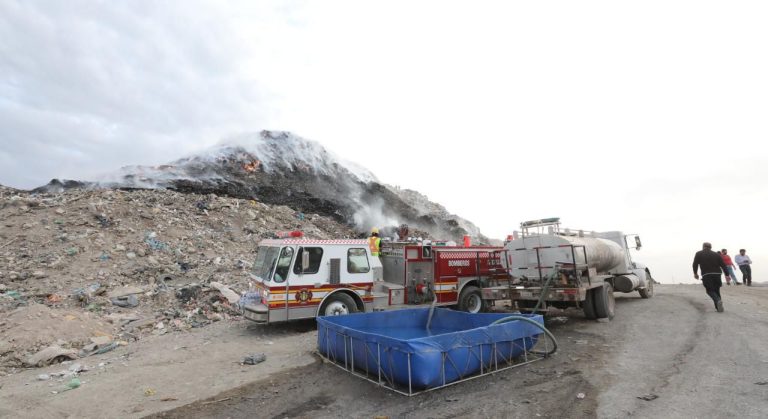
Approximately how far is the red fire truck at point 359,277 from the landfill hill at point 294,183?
1373 cm

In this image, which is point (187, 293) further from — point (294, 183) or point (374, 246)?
point (294, 183)

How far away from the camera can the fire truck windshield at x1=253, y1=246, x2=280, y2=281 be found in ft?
29.2

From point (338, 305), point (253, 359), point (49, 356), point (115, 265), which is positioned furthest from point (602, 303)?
point (115, 265)

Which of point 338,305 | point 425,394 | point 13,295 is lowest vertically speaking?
point 425,394

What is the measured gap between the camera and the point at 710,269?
9.98m

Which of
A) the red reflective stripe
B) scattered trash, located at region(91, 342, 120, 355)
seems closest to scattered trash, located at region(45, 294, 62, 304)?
→ scattered trash, located at region(91, 342, 120, 355)

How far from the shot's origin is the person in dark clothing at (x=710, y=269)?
995 centimetres

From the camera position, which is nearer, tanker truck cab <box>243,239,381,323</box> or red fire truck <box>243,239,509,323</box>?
tanker truck cab <box>243,239,381,323</box>

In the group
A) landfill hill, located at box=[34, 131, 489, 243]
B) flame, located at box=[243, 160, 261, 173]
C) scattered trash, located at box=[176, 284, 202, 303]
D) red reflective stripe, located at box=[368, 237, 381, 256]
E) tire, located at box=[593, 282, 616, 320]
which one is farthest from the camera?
flame, located at box=[243, 160, 261, 173]

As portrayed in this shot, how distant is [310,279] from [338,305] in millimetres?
907

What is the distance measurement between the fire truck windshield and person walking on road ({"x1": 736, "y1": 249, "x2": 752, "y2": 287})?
20482 mm

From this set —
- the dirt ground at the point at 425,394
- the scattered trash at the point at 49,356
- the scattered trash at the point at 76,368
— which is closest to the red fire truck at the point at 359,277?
the dirt ground at the point at 425,394

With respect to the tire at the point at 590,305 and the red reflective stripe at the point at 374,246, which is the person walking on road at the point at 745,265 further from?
the red reflective stripe at the point at 374,246

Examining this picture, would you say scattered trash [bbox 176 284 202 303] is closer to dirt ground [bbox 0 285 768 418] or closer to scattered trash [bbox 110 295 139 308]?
scattered trash [bbox 110 295 139 308]
